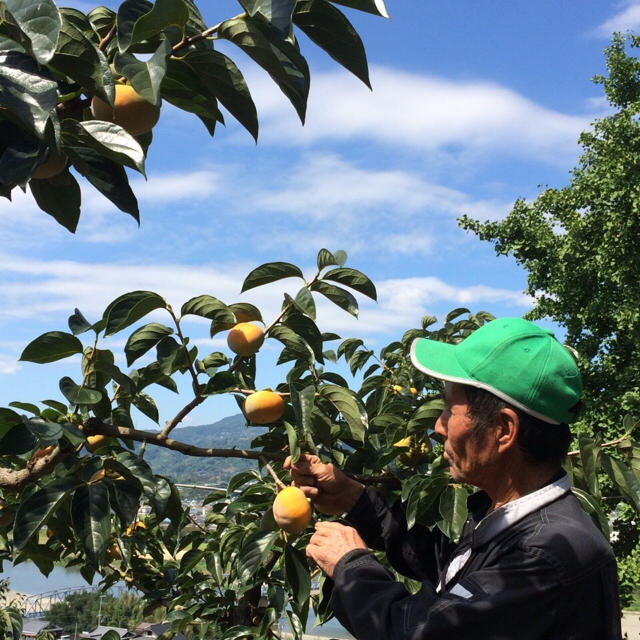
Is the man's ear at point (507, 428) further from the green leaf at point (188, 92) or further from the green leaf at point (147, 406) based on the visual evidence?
the green leaf at point (147, 406)

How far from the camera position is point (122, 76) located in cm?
90

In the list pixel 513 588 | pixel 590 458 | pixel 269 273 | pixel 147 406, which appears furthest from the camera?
pixel 147 406

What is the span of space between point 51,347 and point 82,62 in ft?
2.95

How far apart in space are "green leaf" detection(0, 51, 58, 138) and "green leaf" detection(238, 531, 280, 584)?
124 centimetres

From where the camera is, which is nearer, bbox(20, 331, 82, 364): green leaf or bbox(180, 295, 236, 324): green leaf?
bbox(20, 331, 82, 364): green leaf

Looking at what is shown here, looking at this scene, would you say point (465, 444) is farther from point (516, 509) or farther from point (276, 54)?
point (276, 54)

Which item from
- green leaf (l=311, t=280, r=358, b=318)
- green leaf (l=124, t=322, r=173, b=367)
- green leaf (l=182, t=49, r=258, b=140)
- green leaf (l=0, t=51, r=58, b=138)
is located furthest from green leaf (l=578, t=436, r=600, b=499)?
green leaf (l=0, t=51, r=58, b=138)

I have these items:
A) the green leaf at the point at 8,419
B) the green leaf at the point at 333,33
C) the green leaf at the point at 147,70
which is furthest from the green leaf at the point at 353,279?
the green leaf at the point at 147,70

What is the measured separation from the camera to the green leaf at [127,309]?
154cm

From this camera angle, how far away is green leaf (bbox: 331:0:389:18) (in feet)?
2.89

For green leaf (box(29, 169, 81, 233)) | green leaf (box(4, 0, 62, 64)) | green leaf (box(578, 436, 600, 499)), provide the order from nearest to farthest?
1. green leaf (box(4, 0, 62, 64))
2. green leaf (box(29, 169, 81, 233))
3. green leaf (box(578, 436, 600, 499))

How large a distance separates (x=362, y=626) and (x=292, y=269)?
878 mm

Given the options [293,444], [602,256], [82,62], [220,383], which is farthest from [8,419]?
[602,256]

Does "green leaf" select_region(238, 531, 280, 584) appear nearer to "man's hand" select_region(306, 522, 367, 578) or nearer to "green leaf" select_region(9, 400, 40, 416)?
"man's hand" select_region(306, 522, 367, 578)
